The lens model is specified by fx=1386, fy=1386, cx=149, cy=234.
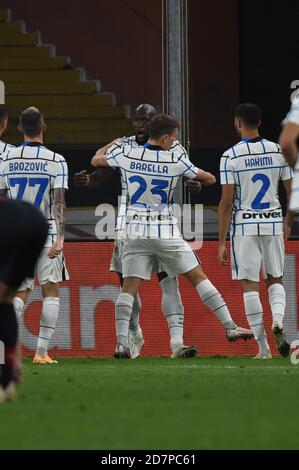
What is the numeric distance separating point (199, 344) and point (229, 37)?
30.2ft

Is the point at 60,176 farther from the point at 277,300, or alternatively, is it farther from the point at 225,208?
the point at 277,300

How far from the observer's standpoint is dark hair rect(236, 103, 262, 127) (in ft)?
34.6

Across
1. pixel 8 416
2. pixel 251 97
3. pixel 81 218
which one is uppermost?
pixel 251 97

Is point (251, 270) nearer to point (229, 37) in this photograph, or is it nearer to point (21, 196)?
point (21, 196)

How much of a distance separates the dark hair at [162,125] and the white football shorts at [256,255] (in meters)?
0.99

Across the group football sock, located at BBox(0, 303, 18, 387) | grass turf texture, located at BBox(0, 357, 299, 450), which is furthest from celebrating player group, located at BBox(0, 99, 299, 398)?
football sock, located at BBox(0, 303, 18, 387)

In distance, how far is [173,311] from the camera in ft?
36.9

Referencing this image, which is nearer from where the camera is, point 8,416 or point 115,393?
point 8,416

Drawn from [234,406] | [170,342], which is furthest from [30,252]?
[170,342]

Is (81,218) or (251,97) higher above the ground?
(251,97)

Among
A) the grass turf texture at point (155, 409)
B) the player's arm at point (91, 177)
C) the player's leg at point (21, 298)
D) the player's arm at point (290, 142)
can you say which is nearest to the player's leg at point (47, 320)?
the player's leg at point (21, 298)

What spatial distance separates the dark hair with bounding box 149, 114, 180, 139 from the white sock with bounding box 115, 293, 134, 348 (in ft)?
4.24

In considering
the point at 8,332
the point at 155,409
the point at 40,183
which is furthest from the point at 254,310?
the point at 155,409

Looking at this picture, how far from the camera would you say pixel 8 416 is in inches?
245
